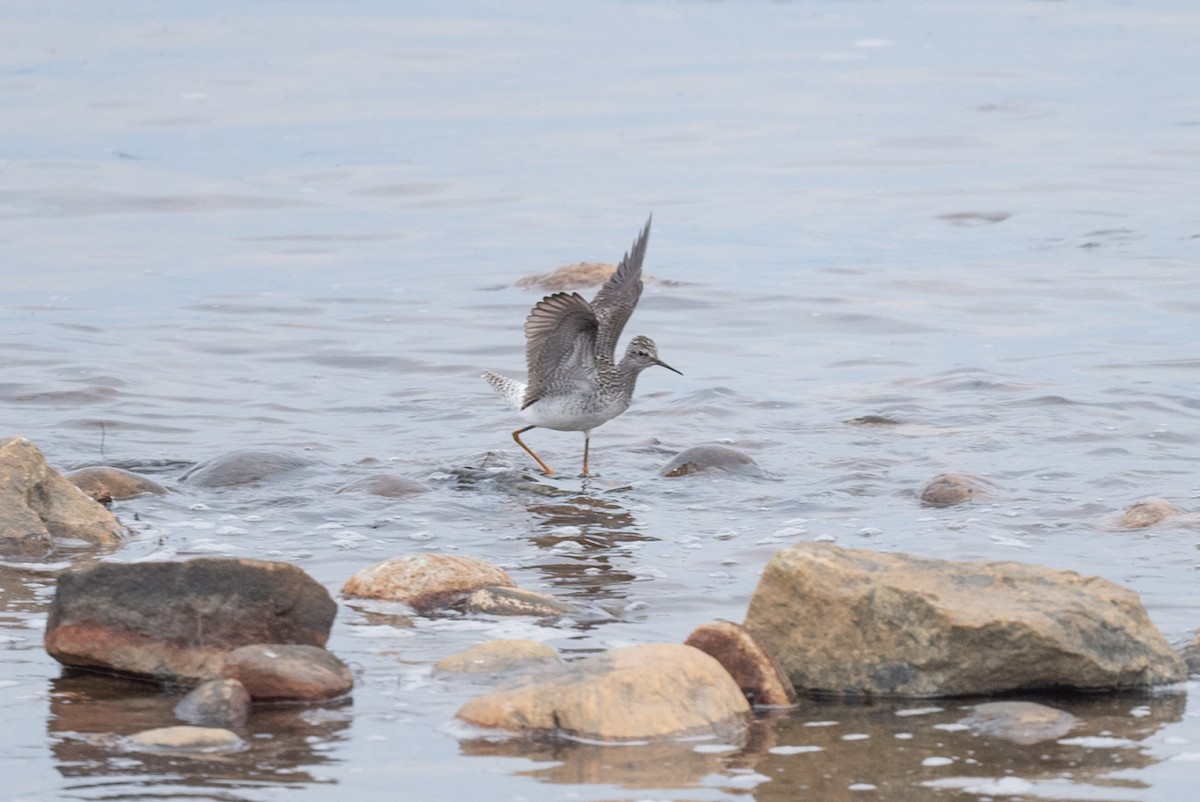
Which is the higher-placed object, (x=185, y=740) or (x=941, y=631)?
(x=941, y=631)

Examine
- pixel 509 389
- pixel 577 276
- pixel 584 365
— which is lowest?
pixel 509 389

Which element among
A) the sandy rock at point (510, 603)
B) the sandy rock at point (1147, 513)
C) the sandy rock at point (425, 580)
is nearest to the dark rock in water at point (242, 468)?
the sandy rock at point (425, 580)

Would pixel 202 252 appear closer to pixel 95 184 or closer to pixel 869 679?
pixel 95 184

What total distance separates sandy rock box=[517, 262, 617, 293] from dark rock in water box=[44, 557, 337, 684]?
31.0 ft

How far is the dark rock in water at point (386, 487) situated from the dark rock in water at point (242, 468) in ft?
1.66

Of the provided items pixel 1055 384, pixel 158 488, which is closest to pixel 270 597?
pixel 158 488

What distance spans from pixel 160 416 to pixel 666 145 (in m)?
15.6

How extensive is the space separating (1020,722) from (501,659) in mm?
1819

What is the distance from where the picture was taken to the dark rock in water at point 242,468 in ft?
32.3

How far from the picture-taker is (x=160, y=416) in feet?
39.7

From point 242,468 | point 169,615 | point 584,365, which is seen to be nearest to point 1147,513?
point 584,365

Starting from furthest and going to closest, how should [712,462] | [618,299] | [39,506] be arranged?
[618,299], [712,462], [39,506]

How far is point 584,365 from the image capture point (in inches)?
424

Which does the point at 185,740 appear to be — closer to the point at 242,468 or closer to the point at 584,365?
the point at 242,468
